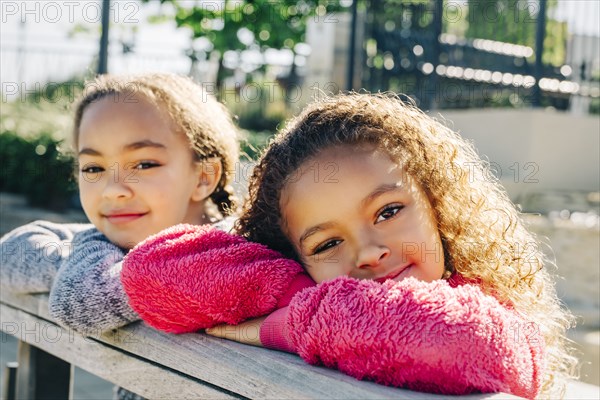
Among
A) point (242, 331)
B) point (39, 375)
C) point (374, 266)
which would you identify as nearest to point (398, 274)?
point (374, 266)

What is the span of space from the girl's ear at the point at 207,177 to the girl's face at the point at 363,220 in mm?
758

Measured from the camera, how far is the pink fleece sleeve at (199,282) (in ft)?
4.12

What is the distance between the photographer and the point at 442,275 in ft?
4.69

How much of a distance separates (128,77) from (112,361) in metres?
0.98

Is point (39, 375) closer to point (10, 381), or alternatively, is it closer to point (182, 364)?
point (10, 381)

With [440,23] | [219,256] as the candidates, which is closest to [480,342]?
[219,256]

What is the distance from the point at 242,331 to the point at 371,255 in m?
0.26

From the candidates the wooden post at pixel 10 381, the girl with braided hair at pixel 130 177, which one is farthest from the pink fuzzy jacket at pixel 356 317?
the wooden post at pixel 10 381

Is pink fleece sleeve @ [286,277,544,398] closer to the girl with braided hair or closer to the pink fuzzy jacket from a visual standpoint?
the pink fuzzy jacket

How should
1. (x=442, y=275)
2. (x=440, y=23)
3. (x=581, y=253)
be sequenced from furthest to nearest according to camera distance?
1. (x=440, y=23)
2. (x=581, y=253)
3. (x=442, y=275)

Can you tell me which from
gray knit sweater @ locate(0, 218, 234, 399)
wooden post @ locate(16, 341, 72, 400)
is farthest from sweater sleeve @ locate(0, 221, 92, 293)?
wooden post @ locate(16, 341, 72, 400)

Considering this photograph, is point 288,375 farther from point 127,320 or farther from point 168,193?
point 168,193

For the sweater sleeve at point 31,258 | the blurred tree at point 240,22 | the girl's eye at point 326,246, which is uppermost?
the blurred tree at point 240,22

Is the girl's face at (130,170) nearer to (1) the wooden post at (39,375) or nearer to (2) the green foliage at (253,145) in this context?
(2) the green foliage at (253,145)
